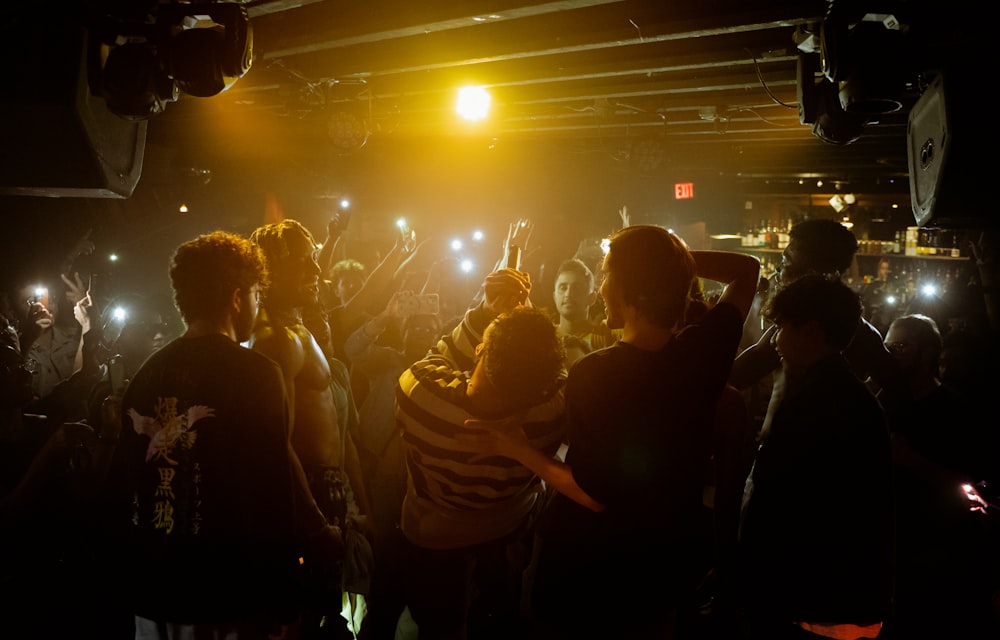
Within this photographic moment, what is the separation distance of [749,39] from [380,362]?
3997 millimetres

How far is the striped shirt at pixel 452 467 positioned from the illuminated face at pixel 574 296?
7.94 feet

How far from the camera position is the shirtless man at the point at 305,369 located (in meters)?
2.65

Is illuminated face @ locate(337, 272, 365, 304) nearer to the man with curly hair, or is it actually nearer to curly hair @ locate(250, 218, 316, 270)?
curly hair @ locate(250, 218, 316, 270)

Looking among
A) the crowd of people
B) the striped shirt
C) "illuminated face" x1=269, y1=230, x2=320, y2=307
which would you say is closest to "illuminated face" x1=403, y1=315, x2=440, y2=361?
the crowd of people

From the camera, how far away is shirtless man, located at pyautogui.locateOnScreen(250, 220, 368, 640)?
2.65m

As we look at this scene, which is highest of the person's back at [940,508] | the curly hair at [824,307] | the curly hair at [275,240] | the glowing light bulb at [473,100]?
the glowing light bulb at [473,100]

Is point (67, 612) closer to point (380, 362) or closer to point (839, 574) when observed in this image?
point (380, 362)

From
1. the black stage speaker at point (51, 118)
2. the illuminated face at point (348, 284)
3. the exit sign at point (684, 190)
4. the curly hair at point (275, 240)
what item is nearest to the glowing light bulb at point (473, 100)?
the illuminated face at point (348, 284)

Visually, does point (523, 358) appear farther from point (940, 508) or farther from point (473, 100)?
point (473, 100)

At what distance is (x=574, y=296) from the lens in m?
4.73

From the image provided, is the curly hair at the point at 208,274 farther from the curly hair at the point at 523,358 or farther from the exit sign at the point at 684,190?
the exit sign at the point at 684,190

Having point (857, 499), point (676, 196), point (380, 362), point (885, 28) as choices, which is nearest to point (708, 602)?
point (857, 499)

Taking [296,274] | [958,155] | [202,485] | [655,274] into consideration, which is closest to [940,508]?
[958,155]

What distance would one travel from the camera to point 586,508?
Result: 179cm
